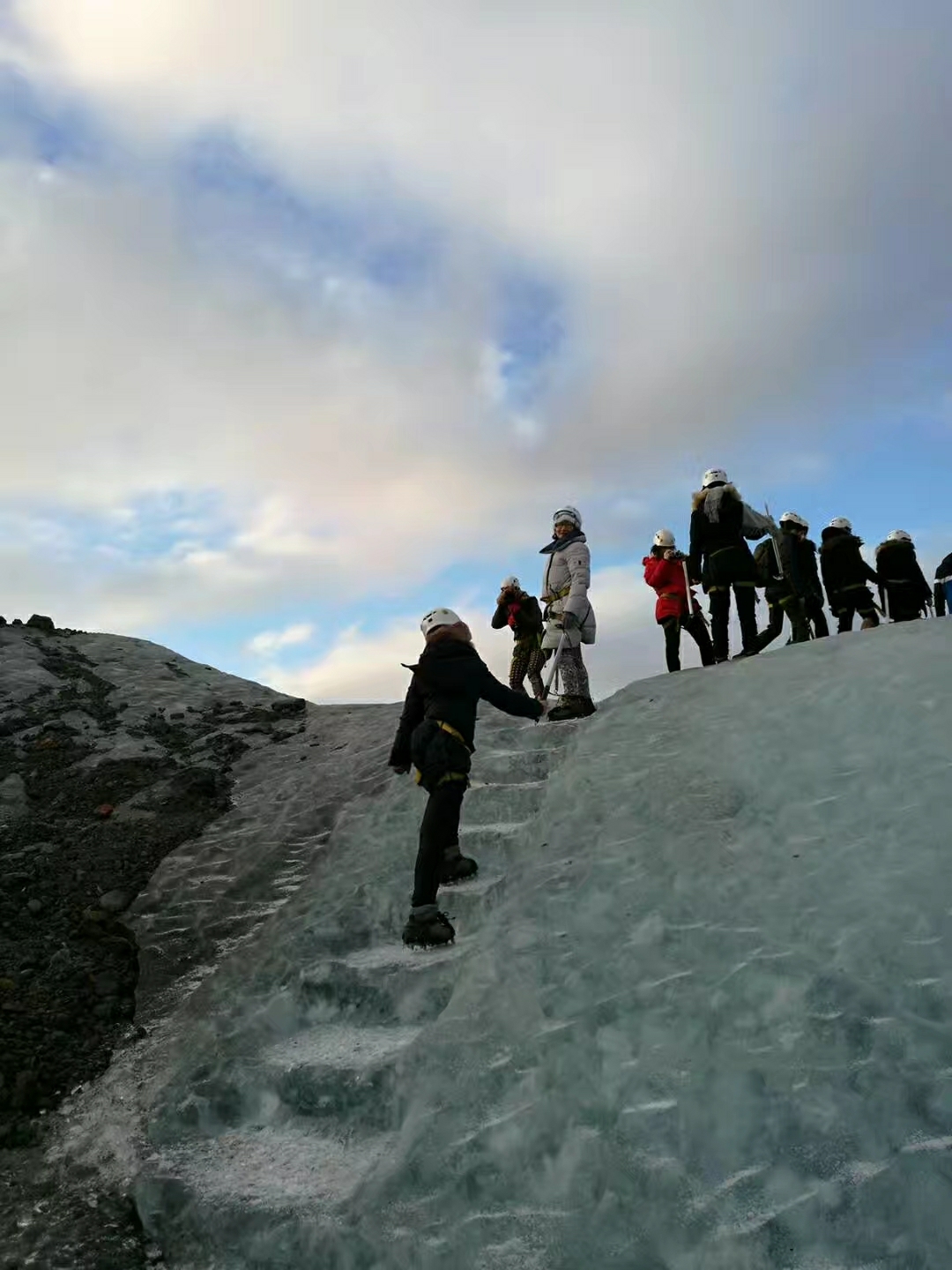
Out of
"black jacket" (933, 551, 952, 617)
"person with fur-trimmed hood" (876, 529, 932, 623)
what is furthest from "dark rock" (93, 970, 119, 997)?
"black jacket" (933, 551, 952, 617)

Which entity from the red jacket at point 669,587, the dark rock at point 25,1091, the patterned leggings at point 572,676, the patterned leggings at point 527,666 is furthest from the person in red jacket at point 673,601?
the dark rock at point 25,1091

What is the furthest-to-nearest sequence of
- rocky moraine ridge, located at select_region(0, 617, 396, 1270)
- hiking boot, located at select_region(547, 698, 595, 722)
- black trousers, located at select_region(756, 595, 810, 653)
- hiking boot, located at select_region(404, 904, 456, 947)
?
black trousers, located at select_region(756, 595, 810, 653)
hiking boot, located at select_region(547, 698, 595, 722)
hiking boot, located at select_region(404, 904, 456, 947)
rocky moraine ridge, located at select_region(0, 617, 396, 1270)

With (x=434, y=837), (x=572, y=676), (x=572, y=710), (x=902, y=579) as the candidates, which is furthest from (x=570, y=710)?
(x=902, y=579)

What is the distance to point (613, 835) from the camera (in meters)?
6.45

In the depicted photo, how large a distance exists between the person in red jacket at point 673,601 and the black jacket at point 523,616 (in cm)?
265

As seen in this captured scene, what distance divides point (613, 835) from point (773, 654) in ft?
11.7

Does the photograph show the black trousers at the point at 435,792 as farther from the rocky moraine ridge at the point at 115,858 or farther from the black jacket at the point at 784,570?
the black jacket at the point at 784,570

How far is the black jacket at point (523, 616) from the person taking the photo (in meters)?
13.8

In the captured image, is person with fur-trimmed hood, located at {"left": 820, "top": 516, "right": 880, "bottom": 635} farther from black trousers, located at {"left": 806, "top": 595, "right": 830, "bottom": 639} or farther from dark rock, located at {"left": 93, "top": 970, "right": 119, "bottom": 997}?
dark rock, located at {"left": 93, "top": 970, "right": 119, "bottom": 997}

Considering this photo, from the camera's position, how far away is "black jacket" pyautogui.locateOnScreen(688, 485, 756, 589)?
10781 millimetres

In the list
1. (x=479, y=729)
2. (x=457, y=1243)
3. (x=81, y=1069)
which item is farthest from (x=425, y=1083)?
(x=479, y=729)

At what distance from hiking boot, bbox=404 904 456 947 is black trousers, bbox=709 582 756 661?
6.28 metres

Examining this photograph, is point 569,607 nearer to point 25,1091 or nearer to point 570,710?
point 570,710

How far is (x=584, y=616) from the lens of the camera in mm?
9844
